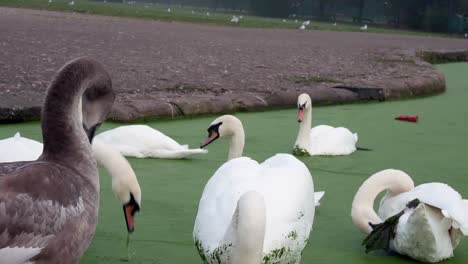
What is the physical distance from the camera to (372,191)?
13.5 feet

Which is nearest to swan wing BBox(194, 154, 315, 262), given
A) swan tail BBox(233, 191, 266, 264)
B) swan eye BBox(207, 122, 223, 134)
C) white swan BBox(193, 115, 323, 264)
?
white swan BBox(193, 115, 323, 264)

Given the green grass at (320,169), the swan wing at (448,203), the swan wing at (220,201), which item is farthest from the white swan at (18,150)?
the swan wing at (448,203)

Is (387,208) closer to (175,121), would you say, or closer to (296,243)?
(296,243)

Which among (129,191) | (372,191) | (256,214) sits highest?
(256,214)

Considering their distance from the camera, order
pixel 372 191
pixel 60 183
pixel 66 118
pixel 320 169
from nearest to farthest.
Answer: pixel 60 183 < pixel 66 118 < pixel 372 191 < pixel 320 169

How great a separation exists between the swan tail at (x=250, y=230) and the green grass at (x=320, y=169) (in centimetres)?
51

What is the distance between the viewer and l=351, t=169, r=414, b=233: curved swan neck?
4.03 metres

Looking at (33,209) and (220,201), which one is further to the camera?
(220,201)

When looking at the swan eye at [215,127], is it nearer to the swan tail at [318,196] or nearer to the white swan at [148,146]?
the white swan at [148,146]

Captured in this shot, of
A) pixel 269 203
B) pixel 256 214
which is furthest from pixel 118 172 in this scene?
pixel 256 214

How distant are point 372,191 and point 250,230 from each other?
113cm

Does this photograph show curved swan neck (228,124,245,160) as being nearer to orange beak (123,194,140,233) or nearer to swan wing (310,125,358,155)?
swan wing (310,125,358,155)

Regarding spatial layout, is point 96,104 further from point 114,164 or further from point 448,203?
point 448,203

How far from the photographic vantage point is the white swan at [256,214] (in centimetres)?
314
